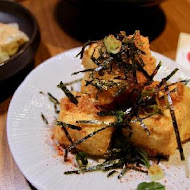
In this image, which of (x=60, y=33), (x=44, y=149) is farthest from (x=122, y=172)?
(x=60, y=33)

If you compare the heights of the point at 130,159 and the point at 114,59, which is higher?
the point at 114,59

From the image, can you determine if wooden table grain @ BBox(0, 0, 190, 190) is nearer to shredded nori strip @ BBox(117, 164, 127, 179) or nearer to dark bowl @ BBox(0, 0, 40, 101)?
dark bowl @ BBox(0, 0, 40, 101)

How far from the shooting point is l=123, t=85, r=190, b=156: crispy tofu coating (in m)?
1.26

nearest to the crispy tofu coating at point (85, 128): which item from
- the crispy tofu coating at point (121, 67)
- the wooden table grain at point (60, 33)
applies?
the crispy tofu coating at point (121, 67)

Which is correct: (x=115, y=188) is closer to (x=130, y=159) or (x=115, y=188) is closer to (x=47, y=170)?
(x=130, y=159)

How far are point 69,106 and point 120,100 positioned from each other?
0.79 feet

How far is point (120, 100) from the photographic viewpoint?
1.37 meters

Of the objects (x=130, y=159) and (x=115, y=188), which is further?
(x=130, y=159)

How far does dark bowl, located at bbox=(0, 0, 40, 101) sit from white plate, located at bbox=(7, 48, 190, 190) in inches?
5.0

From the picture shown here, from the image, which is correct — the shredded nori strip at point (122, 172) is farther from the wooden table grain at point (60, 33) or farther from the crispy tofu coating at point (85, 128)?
the wooden table grain at point (60, 33)

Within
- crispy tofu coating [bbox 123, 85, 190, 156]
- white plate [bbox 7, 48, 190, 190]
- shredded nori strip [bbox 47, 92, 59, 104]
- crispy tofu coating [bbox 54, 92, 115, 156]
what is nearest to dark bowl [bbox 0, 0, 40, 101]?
white plate [bbox 7, 48, 190, 190]

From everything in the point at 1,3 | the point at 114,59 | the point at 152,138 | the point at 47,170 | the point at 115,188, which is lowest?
the point at 1,3

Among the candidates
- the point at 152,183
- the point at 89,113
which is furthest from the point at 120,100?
the point at 152,183

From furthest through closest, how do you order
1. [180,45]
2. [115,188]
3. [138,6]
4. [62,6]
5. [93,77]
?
[62,6]
[180,45]
[138,6]
[93,77]
[115,188]
